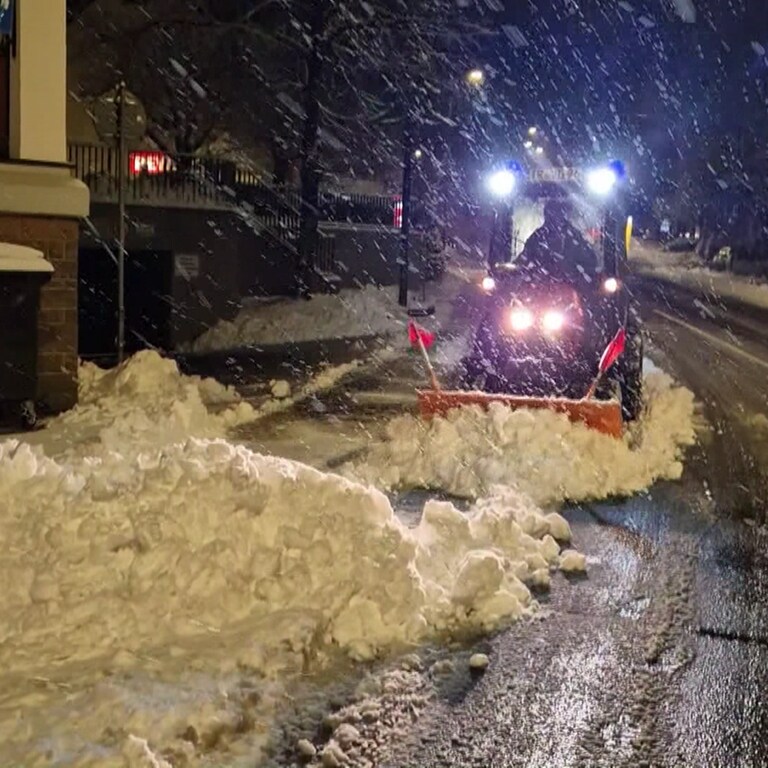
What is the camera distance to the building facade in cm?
1077

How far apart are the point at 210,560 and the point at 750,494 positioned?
5.20m

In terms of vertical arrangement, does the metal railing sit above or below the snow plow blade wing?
above

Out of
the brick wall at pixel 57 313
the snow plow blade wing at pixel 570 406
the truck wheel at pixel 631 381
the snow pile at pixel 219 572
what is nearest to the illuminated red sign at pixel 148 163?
the brick wall at pixel 57 313

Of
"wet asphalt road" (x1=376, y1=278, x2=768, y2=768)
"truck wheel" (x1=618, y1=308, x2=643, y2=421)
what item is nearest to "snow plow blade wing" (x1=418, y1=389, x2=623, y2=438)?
"wet asphalt road" (x1=376, y1=278, x2=768, y2=768)

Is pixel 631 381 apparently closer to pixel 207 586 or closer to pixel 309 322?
pixel 207 586

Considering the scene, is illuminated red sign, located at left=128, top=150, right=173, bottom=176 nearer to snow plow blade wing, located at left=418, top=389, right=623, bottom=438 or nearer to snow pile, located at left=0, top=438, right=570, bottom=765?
snow plow blade wing, located at left=418, top=389, right=623, bottom=438

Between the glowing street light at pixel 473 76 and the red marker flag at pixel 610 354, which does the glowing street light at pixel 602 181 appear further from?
the glowing street light at pixel 473 76

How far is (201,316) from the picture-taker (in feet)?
65.7

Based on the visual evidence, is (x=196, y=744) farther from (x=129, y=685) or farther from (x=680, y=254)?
(x=680, y=254)

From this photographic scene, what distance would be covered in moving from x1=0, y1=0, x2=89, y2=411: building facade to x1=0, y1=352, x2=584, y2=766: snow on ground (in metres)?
4.23

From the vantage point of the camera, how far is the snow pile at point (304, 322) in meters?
19.8

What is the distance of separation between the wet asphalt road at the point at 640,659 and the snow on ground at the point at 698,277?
78.2 feet

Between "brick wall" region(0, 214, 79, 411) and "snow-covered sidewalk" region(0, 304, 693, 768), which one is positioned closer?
"snow-covered sidewalk" region(0, 304, 693, 768)

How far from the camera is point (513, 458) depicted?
852 centimetres
